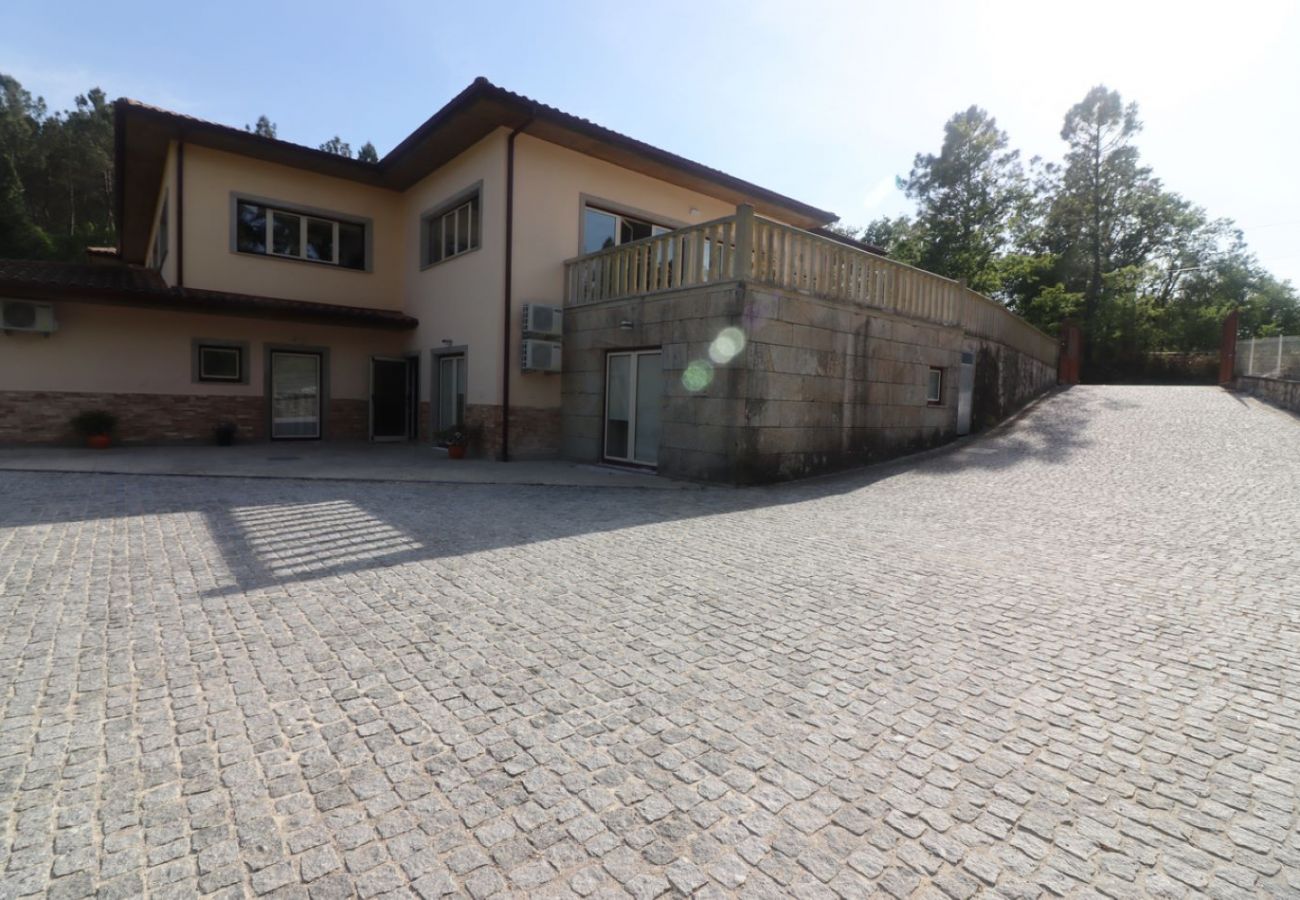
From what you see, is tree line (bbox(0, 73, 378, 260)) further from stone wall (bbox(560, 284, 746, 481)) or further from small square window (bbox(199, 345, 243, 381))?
stone wall (bbox(560, 284, 746, 481))

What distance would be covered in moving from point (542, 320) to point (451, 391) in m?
3.24

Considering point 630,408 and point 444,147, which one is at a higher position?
point 444,147

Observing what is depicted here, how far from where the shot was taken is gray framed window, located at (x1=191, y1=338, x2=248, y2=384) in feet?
43.1

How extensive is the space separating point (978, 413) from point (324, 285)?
50.5 ft

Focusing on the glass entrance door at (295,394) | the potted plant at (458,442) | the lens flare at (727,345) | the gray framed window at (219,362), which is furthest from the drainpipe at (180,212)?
the lens flare at (727,345)

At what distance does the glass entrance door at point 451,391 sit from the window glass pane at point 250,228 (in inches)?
184

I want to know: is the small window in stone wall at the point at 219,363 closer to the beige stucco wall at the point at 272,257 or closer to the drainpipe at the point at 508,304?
the beige stucco wall at the point at 272,257

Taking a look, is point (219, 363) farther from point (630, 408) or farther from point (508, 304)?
point (630, 408)

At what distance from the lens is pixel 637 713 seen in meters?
2.79

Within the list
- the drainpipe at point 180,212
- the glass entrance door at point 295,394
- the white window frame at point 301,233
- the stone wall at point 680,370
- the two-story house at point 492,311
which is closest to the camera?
the stone wall at point 680,370

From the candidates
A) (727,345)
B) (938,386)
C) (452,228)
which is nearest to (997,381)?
(938,386)

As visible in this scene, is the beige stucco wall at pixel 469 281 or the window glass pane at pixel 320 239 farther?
the window glass pane at pixel 320 239

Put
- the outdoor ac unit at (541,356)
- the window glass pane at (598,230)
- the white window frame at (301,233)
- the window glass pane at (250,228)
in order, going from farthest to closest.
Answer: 1. the white window frame at (301,233)
2. the window glass pane at (250,228)
3. the window glass pane at (598,230)
4. the outdoor ac unit at (541,356)

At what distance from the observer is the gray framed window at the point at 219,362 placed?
43.1ft
